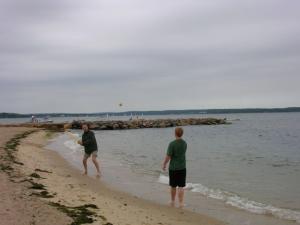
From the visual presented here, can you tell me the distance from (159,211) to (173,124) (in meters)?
73.8

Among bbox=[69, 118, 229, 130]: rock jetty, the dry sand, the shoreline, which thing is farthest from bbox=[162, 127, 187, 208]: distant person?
bbox=[69, 118, 229, 130]: rock jetty

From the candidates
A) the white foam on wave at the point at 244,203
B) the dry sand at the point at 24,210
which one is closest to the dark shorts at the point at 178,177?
the white foam on wave at the point at 244,203

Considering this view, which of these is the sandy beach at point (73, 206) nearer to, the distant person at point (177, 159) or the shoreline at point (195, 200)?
the shoreline at point (195, 200)

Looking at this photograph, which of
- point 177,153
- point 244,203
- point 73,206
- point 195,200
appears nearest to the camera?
point 73,206

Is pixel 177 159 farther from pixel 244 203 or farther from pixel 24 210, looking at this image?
pixel 24 210

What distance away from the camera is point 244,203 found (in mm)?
11320

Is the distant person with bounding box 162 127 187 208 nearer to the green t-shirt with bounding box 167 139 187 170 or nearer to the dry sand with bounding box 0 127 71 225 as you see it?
the green t-shirt with bounding box 167 139 187 170

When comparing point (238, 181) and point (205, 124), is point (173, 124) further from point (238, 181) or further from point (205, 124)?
point (238, 181)

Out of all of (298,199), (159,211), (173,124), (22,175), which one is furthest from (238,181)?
(173,124)

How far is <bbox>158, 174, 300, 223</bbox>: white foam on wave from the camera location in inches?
403

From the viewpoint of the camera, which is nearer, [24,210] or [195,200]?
[24,210]

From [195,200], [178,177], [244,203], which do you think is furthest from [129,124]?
[178,177]

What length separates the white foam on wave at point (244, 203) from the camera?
403 inches

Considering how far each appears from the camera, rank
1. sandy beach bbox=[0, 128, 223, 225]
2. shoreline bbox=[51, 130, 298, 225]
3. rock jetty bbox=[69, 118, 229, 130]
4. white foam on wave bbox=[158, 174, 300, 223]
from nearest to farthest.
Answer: sandy beach bbox=[0, 128, 223, 225] < shoreline bbox=[51, 130, 298, 225] < white foam on wave bbox=[158, 174, 300, 223] < rock jetty bbox=[69, 118, 229, 130]
